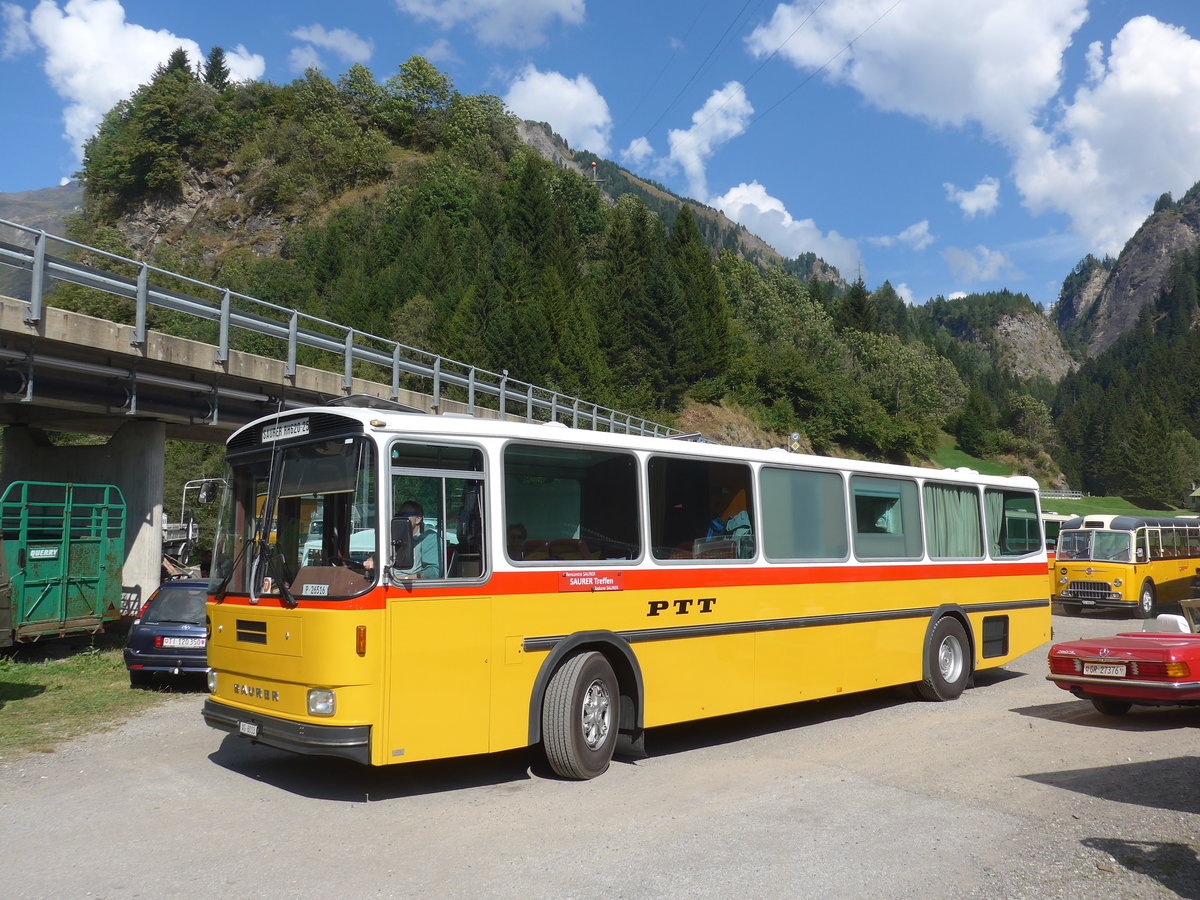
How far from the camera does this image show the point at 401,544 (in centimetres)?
682

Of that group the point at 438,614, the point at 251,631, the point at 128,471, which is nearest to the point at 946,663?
the point at 438,614

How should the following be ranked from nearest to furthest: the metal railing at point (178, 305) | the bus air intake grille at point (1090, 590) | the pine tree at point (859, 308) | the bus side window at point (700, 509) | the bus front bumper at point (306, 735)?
the bus front bumper at point (306, 735) → the bus side window at point (700, 509) → the metal railing at point (178, 305) → the bus air intake grille at point (1090, 590) → the pine tree at point (859, 308)

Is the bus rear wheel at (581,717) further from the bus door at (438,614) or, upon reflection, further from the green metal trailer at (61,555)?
the green metal trailer at (61,555)

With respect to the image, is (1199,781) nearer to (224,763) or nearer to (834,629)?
(834,629)

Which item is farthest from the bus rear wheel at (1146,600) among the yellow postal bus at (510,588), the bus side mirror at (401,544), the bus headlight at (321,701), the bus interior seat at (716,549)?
the bus headlight at (321,701)

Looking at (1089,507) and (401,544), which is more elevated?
(1089,507)

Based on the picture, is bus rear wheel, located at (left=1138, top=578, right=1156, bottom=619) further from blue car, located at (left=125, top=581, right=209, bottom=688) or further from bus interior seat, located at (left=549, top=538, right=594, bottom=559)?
blue car, located at (left=125, top=581, right=209, bottom=688)

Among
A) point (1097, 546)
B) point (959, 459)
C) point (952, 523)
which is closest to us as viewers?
point (952, 523)

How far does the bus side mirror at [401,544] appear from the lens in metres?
6.79

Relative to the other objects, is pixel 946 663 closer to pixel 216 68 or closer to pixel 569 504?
pixel 569 504

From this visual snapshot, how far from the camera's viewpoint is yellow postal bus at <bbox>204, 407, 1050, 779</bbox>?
675cm

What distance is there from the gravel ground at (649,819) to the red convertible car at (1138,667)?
426 mm

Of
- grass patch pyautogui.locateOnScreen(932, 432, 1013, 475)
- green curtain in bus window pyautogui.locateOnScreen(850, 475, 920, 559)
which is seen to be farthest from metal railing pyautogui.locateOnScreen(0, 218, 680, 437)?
grass patch pyautogui.locateOnScreen(932, 432, 1013, 475)

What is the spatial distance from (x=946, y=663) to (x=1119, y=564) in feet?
53.0
